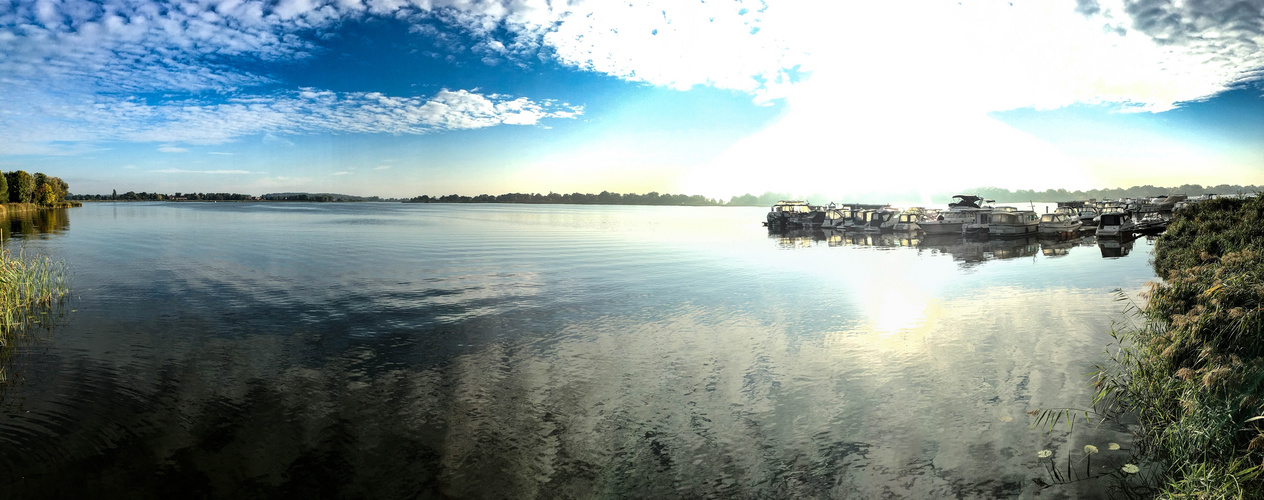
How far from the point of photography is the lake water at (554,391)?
8539 millimetres

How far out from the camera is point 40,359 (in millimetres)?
14422

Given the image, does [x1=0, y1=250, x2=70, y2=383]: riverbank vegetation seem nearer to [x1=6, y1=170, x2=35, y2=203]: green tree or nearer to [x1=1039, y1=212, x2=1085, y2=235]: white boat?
[x1=1039, y1=212, x2=1085, y2=235]: white boat

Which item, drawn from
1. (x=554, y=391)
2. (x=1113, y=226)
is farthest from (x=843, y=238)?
(x=554, y=391)

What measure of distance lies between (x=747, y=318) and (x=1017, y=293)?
44.5 feet

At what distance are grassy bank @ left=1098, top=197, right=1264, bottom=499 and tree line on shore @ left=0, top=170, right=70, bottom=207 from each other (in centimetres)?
17367

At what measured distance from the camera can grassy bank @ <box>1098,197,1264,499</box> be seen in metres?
6.77

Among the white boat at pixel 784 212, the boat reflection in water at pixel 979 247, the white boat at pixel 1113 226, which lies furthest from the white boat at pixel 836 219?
the white boat at pixel 1113 226

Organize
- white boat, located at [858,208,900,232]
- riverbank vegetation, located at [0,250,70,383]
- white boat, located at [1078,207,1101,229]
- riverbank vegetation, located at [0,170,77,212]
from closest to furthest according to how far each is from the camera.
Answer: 1. riverbank vegetation, located at [0,250,70,383]
2. white boat, located at [858,208,900,232]
3. white boat, located at [1078,207,1101,229]
4. riverbank vegetation, located at [0,170,77,212]

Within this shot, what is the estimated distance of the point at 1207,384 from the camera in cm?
721

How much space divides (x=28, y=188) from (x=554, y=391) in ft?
622

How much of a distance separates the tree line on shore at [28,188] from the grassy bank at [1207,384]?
6837 inches

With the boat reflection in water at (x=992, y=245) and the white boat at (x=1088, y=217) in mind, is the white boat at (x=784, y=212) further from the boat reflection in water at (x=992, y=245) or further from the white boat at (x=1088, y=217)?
the white boat at (x=1088, y=217)

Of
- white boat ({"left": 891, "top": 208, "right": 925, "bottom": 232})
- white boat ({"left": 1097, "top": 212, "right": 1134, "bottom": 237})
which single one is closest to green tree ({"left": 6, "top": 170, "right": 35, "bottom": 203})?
white boat ({"left": 891, "top": 208, "right": 925, "bottom": 232})

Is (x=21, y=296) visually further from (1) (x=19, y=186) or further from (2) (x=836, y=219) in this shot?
(1) (x=19, y=186)
